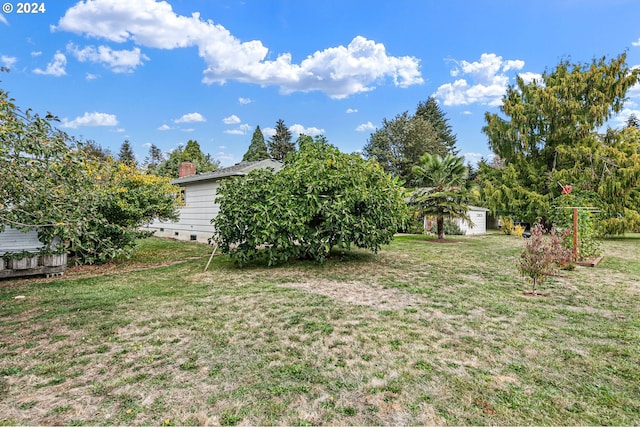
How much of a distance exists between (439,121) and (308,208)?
36.6m

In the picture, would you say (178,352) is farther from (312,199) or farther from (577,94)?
(577,94)

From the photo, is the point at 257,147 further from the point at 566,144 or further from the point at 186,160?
the point at 566,144

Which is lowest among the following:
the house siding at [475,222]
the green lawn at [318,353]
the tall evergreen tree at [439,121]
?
the green lawn at [318,353]

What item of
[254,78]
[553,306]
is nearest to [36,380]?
[553,306]

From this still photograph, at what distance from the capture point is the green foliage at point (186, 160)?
3191 cm

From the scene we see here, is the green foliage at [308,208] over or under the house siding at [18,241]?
over

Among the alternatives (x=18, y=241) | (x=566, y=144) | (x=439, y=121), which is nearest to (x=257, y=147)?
(x=439, y=121)

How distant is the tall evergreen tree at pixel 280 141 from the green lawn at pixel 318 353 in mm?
33397

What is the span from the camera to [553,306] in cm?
476

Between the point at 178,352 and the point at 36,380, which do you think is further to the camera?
the point at 178,352

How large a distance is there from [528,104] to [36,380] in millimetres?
22842

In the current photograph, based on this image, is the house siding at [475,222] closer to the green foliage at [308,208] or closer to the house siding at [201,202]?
the house siding at [201,202]

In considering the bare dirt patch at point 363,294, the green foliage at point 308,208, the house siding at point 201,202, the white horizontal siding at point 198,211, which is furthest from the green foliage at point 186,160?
the bare dirt patch at point 363,294

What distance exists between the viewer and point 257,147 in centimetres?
3828
